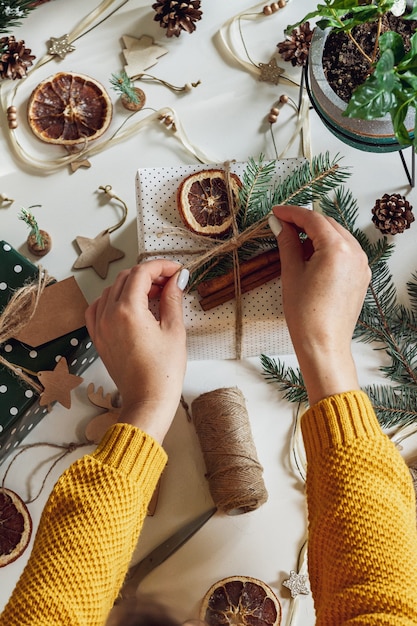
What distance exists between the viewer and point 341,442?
94 centimetres

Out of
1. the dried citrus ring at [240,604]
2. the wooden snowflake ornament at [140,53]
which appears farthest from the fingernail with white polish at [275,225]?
the dried citrus ring at [240,604]

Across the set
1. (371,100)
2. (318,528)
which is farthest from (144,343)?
(371,100)

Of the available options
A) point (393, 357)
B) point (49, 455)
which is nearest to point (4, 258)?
point (49, 455)

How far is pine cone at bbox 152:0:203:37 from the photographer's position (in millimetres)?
1335

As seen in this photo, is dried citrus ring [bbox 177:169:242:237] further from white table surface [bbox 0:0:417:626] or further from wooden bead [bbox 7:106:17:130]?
wooden bead [bbox 7:106:17:130]

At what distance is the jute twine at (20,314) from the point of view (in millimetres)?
1151

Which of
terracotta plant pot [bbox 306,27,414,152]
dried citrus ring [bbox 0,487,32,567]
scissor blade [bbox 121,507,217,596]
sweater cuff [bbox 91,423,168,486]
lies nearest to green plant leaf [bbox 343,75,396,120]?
terracotta plant pot [bbox 306,27,414,152]

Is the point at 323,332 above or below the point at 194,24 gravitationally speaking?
below

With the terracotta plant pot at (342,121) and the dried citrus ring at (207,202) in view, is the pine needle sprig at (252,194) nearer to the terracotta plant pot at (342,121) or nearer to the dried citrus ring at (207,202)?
the dried citrus ring at (207,202)

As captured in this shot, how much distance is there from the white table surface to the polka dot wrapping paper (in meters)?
0.13

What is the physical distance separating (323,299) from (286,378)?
28 cm

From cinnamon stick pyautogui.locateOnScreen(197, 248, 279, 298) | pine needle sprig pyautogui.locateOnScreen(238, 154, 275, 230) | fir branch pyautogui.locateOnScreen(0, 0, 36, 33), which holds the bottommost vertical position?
cinnamon stick pyautogui.locateOnScreen(197, 248, 279, 298)

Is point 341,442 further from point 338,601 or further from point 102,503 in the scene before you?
point 102,503

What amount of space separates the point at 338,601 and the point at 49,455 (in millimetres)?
633
